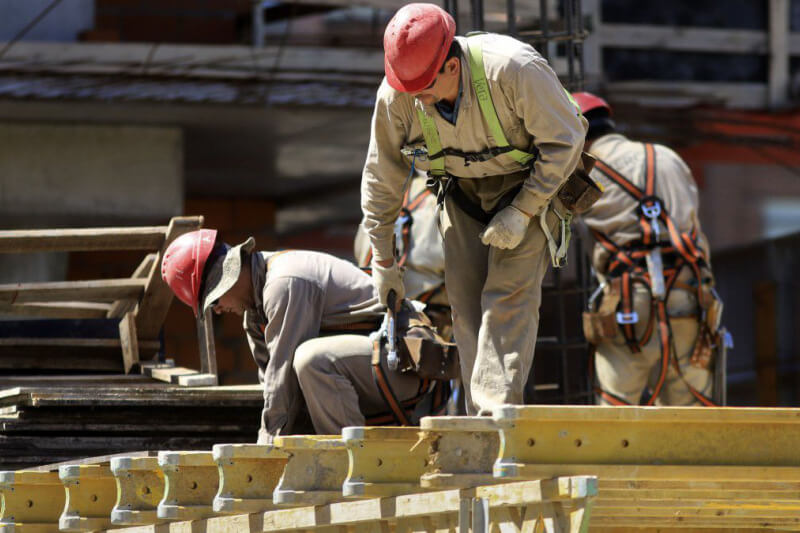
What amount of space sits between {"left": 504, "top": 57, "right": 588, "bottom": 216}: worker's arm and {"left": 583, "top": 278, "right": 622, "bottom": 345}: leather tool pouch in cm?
326

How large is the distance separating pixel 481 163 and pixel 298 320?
128 cm

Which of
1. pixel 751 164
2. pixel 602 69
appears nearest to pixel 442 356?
pixel 602 69

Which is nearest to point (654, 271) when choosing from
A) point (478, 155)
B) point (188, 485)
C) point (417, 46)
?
point (478, 155)

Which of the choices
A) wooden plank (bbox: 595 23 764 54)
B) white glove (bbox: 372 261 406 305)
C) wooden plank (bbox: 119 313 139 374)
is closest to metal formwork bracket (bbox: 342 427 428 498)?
white glove (bbox: 372 261 406 305)

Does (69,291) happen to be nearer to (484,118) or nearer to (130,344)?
(130,344)

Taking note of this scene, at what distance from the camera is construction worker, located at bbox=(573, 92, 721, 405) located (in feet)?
27.1

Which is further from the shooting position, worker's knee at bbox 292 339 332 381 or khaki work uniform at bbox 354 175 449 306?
khaki work uniform at bbox 354 175 449 306

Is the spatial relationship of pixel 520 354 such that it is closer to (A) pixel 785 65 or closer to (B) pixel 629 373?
(B) pixel 629 373

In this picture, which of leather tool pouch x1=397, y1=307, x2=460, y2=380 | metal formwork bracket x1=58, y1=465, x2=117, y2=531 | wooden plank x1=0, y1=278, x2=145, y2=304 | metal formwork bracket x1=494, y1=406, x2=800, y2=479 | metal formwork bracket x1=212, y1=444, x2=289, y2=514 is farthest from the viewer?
wooden plank x1=0, y1=278, x2=145, y2=304

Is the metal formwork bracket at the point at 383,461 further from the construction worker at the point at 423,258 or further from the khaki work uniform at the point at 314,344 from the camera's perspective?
the construction worker at the point at 423,258

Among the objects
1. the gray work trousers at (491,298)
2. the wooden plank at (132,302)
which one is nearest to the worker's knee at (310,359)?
the gray work trousers at (491,298)

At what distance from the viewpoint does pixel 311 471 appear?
15.8ft

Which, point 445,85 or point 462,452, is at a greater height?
point 445,85

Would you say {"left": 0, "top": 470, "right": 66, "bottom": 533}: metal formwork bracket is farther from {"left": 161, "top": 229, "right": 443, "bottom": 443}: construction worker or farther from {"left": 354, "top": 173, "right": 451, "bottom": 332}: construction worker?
{"left": 354, "top": 173, "right": 451, "bottom": 332}: construction worker
